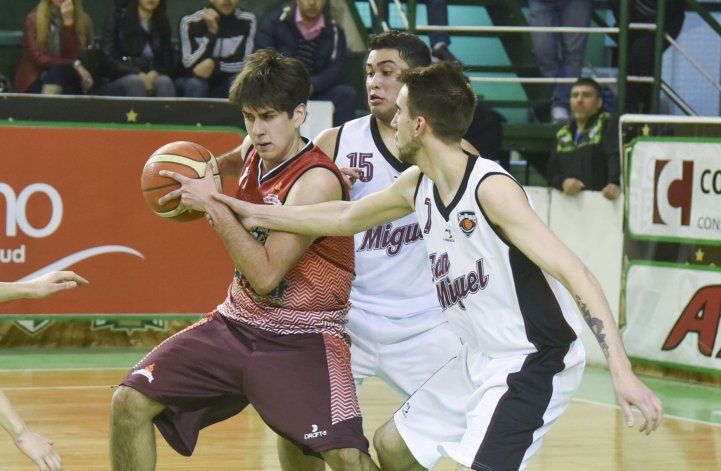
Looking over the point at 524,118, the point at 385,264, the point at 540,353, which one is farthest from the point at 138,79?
the point at 540,353

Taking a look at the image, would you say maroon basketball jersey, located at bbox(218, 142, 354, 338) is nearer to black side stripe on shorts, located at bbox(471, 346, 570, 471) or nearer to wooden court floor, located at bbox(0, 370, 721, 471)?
black side stripe on shorts, located at bbox(471, 346, 570, 471)

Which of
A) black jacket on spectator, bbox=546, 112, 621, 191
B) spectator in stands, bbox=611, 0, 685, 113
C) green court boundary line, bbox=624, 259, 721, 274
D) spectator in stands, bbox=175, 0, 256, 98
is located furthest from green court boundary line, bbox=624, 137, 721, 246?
spectator in stands, bbox=175, 0, 256, 98

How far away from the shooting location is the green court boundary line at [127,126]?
9.16m

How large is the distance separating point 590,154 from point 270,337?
5.27 metres

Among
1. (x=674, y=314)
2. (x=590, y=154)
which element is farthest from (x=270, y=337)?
→ (x=590, y=154)

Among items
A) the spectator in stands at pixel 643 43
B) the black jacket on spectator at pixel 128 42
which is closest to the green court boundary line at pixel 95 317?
the black jacket on spectator at pixel 128 42

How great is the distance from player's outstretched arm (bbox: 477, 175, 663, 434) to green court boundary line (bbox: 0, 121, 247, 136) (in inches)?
214

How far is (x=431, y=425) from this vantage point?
4.57 metres

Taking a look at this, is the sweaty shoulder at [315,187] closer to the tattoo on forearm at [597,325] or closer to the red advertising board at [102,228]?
the tattoo on forearm at [597,325]

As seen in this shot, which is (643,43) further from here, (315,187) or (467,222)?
(467,222)

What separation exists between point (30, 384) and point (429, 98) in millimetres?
4671

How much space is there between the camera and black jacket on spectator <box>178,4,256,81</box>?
10.6 metres

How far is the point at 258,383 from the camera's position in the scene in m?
4.69

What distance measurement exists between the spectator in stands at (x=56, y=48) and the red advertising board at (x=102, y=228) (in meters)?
1.11
